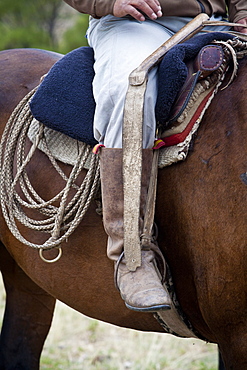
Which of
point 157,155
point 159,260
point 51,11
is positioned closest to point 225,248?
point 159,260

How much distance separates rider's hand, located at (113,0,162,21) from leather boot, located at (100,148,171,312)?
517mm

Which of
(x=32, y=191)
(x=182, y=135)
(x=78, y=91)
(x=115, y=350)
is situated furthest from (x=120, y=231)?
(x=115, y=350)

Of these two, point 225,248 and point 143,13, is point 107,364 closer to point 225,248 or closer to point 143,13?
point 225,248

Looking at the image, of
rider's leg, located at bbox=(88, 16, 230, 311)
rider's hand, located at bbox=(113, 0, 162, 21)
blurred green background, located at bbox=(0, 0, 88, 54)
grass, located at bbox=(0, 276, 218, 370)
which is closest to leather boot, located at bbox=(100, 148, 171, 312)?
rider's leg, located at bbox=(88, 16, 230, 311)

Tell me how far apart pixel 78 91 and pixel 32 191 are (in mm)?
473

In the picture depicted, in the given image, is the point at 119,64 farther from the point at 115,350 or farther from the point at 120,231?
the point at 115,350

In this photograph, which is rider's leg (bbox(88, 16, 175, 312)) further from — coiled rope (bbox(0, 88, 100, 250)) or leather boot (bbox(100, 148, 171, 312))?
coiled rope (bbox(0, 88, 100, 250))

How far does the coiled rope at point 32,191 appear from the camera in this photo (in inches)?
79.2

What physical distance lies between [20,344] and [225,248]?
5.56 feet

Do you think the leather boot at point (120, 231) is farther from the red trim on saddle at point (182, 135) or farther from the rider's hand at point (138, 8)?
the rider's hand at point (138, 8)

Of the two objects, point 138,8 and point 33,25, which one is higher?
point 138,8

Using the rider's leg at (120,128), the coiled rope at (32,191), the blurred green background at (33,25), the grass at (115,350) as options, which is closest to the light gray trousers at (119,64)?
the rider's leg at (120,128)

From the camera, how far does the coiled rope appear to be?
201 centimetres

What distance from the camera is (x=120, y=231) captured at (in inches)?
71.9
